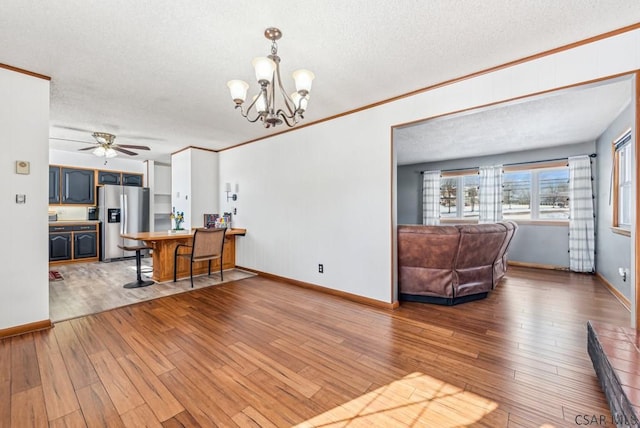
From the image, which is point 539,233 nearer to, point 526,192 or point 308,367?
point 526,192

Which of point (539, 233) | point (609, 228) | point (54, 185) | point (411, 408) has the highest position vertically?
point (54, 185)

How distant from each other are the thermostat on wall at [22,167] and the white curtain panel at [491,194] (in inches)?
292

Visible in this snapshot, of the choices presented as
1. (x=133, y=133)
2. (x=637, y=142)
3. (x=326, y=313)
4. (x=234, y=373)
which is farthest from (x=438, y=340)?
(x=133, y=133)

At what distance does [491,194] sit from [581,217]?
1538 millimetres

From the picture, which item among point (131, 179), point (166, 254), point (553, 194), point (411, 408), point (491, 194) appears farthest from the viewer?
point (131, 179)

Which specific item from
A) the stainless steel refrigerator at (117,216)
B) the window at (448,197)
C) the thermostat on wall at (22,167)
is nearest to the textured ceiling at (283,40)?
the thermostat on wall at (22,167)

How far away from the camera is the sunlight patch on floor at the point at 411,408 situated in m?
1.55

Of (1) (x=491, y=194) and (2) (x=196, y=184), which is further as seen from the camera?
(1) (x=491, y=194)

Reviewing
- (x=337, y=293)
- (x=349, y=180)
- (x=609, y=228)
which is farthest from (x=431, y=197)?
(x=337, y=293)

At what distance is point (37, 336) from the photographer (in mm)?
2582

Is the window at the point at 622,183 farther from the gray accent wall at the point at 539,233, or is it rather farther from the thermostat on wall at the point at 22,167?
the thermostat on wall at the point at 22,167

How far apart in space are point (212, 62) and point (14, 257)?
2643 millimetres

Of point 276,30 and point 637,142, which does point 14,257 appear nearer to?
point 276,30

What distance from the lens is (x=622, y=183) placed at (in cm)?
389
